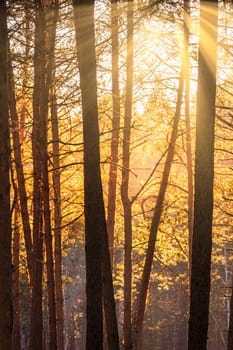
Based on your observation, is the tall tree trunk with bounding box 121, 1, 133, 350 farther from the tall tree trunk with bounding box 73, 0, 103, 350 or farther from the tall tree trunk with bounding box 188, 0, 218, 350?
the tall tree trunk with bounding box 188, 0, 218, 350

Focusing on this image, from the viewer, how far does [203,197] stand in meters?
6.42

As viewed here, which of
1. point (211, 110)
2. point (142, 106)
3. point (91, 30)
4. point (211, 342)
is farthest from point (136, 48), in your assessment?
point (211, 342)

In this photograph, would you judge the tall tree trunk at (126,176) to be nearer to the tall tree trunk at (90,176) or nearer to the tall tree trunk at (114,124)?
the tall tree trunk at (114,124)

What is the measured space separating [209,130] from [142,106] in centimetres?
569

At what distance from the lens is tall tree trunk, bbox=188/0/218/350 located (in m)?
6.44

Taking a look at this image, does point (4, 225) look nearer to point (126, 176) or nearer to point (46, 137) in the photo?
point (46, 137)

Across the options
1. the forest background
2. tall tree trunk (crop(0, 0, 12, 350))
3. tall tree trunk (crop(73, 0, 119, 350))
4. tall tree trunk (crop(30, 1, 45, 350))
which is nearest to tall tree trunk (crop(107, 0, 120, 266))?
the forest background

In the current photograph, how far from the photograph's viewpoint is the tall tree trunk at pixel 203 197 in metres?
6.44

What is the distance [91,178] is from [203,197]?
1.43 meters

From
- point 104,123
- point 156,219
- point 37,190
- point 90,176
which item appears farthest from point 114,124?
point 90,176


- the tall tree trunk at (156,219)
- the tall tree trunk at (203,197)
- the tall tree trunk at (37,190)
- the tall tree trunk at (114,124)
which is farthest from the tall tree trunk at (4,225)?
the tall tree trunk at (156,219)

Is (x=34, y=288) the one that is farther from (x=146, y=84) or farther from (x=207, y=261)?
(x=146, y=84)

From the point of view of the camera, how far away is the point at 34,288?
924cm

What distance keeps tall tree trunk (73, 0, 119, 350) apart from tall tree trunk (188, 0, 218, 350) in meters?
1.19
